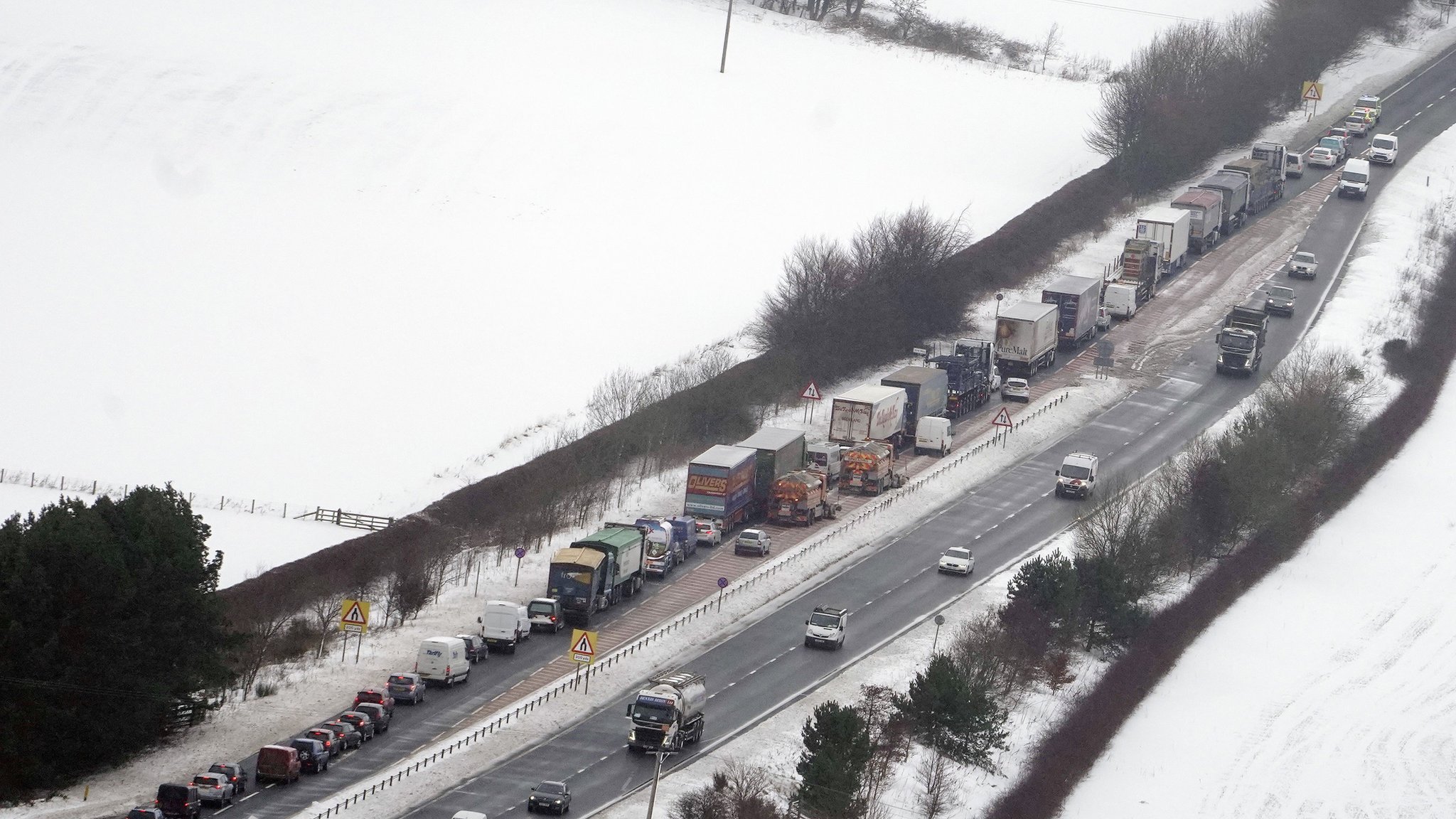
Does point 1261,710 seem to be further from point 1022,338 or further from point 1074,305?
point 1074,305

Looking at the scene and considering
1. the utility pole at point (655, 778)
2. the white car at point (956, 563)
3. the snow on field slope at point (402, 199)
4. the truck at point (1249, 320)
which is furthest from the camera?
the truck at point (1249, 320)

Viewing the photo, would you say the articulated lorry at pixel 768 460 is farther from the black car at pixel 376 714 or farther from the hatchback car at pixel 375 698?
the black car at pixel 376 714

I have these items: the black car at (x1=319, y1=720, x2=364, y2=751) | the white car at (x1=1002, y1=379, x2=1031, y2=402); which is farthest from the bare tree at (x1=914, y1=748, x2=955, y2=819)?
the white car at (x1=1002, y1=379, x2=1031, y2=402)

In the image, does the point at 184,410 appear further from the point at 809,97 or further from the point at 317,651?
the point at 809,97

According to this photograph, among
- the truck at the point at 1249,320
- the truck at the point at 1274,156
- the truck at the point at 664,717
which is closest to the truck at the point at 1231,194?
the truck at the point at 1274,156

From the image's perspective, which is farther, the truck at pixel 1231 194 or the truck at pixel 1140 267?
the truck at pixel 1231 194

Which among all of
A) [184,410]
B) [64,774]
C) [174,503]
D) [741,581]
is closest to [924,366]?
[741,581]

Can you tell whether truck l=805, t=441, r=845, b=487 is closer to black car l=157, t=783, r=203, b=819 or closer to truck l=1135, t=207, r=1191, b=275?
truck l=1135, t=207, r=1191, b=275

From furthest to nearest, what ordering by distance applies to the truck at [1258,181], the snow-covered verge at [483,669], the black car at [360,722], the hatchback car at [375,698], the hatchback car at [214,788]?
the truck at [1258,181], the hatchback car at [375,698], the black car at [360,722], the snow-covered verge at [483,669], the hatchback car at [214,788]
